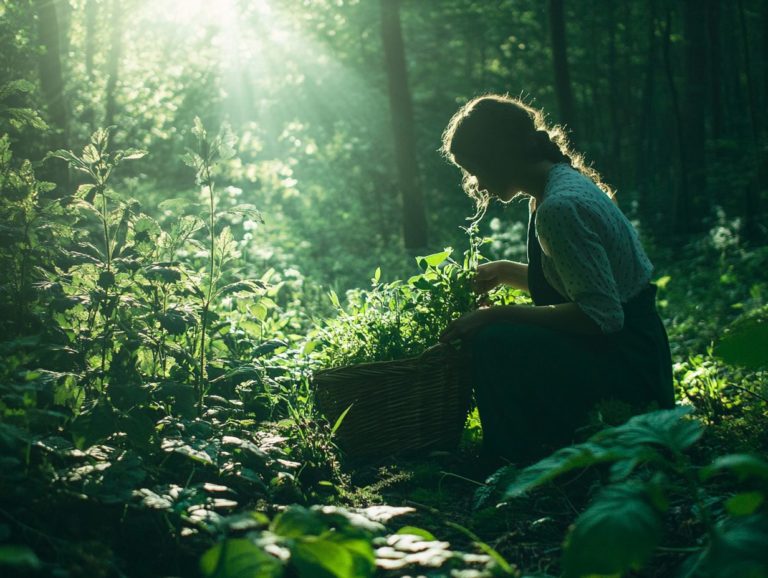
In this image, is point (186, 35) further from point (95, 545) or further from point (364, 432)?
point (95, 545)

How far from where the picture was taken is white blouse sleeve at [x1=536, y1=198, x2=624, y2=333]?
2936 mm

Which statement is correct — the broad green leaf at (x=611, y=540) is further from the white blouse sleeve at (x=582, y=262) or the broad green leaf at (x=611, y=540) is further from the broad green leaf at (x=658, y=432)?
the white blouse sleeve at (x=582, y=262)

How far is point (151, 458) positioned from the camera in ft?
8.31

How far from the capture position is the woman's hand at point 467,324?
314 cm

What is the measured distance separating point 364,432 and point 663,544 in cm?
140

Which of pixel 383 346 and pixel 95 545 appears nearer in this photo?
pixel 95 545

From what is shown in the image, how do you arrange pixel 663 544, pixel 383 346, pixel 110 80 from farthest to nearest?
pixel 110 80 → pixel 383 346 → pixel 663 544

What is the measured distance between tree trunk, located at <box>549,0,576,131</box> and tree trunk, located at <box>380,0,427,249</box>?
2271 mm

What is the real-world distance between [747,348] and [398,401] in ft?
4.75

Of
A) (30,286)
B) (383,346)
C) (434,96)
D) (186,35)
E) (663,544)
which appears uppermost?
(186,35)

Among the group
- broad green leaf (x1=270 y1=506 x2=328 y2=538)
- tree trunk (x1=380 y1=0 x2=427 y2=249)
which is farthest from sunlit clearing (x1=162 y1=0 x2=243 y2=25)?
broad green leaf (x1=270 y1=506 x2=328 y2=538)

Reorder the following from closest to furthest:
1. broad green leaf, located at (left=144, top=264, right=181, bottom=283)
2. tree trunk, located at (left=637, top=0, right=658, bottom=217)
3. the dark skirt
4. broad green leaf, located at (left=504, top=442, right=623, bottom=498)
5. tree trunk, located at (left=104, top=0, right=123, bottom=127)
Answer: broad green leaf, located at (left=504, top=442, right=623, bottom=498), broad green leaf, located at (left=144, top=264, right=181, bottom=283), the dark skirt, tree trunk, located at (left=104, top=0, right=123, bottom=127), tree trunk, located at (left=637, top=0, right=658, bottom=217)

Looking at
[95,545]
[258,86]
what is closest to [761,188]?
[95,545]

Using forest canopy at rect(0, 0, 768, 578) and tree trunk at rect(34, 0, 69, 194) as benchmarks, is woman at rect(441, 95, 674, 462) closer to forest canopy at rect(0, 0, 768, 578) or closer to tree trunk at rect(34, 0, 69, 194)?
forest canopy at rect(0, 0, 768, 578)
